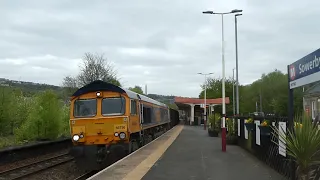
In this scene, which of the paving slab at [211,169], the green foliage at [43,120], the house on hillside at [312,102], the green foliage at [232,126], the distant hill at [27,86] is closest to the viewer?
the house on hillside at [312,102]

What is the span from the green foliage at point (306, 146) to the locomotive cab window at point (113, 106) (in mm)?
8096

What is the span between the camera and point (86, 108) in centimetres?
1509

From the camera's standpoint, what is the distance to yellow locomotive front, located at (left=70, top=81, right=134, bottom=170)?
46.9ft

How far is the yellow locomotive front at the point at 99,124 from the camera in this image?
14.3 metres

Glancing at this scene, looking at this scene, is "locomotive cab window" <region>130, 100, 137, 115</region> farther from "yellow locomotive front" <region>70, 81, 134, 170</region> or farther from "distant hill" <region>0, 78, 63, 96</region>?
"distant hill" <region>0, 78, 63, 96</region>

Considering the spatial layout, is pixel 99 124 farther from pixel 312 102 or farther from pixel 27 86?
pixel 27 86

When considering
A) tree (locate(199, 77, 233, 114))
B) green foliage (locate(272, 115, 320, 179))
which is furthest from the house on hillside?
tree (locate(199, 77, 233, 114))

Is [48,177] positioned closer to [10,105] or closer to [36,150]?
[36,150]

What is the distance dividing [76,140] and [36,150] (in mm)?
6487

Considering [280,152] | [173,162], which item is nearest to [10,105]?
[173,162]

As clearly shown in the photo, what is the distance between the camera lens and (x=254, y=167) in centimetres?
1181

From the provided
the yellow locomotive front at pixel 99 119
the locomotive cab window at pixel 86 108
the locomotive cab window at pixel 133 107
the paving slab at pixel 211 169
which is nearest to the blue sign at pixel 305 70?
the paving slab at pixel 211 169

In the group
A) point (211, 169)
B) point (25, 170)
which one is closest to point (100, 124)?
point (25, 170)

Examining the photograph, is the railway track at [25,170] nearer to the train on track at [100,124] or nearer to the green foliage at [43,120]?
the train on track at [100,124]
